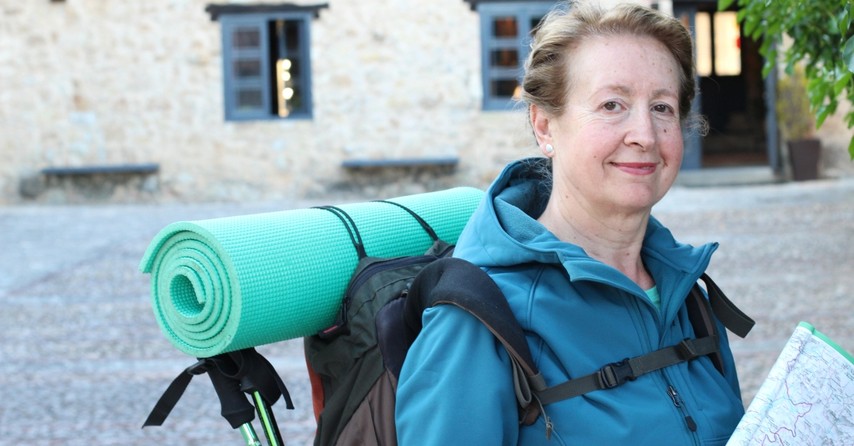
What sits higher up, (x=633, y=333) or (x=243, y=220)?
(x=243, y=220)

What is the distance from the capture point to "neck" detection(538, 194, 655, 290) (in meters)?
1.79

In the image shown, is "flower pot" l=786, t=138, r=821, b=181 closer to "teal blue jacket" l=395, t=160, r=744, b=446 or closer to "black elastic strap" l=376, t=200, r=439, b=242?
"black elastic strap" l=376, t=200, r=439, b=242

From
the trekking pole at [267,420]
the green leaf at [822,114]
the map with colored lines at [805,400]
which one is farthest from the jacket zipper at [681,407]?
the green leaf at [822,114]

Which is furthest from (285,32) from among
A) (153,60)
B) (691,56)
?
(691,56)

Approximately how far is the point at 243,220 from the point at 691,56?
29.4 inches

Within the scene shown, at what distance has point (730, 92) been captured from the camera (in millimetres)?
17516

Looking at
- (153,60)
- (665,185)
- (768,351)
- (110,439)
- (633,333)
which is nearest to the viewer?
(633,333)

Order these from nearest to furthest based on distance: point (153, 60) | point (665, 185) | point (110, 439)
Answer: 1. point (665, 185)
2. point (110, 439)
3. point (153, 60)

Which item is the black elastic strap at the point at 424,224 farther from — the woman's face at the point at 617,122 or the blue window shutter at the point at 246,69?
the blue window shutter at the point at 246,69

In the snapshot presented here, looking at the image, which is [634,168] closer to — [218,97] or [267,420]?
[267,420]

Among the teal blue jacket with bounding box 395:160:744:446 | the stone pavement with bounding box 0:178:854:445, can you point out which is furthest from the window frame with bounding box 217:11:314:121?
the teal blue jacket with bounding box 395:160:744:446

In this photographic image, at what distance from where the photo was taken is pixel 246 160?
1382cm

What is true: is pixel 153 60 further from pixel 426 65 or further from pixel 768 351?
pixel 768 351

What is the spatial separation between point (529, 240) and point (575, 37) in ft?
1.07
